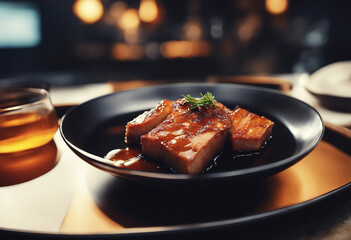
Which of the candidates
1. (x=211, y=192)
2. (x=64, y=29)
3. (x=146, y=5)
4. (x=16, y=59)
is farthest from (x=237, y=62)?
(x=211, y=192)

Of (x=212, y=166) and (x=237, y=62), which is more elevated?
(x=212, y=166)

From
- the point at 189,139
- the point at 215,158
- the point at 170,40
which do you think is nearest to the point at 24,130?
the point at 189,139

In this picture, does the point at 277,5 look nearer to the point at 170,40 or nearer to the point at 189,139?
the point at 170,40

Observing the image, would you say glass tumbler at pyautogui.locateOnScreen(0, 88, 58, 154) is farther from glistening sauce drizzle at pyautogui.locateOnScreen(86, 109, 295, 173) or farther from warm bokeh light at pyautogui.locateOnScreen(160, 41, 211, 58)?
warm bokeh light at pyautogui.locateOnScreen(160, 41, 211, 58)

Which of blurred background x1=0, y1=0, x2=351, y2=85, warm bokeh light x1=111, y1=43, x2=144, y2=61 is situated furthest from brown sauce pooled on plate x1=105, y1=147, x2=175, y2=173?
warm bokeh light x1=111, y1=43, x2=144, y2=61

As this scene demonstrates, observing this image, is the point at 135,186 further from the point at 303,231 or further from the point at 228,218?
the point at 303,231
